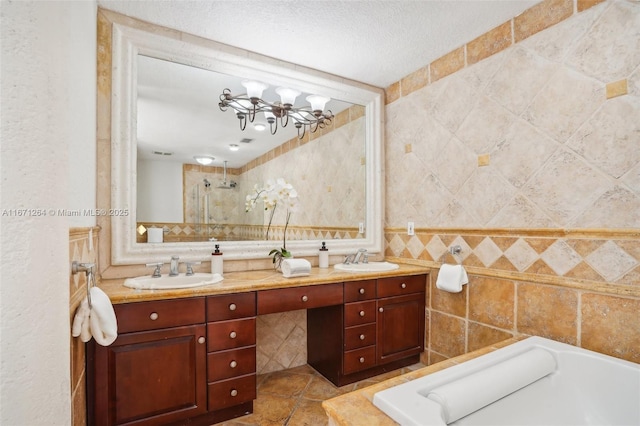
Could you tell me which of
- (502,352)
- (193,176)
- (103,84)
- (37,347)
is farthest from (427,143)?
(37,347)

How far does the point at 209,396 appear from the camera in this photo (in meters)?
1.67

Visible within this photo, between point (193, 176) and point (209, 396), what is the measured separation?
4.44ft

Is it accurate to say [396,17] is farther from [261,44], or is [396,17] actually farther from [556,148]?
[556,148]

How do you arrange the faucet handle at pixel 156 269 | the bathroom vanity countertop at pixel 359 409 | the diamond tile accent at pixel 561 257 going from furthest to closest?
the faucet handle at pixel 156 269
the diamond tile accent at pixel 561 257
the bathroom vanity countertop at pixel 359 409

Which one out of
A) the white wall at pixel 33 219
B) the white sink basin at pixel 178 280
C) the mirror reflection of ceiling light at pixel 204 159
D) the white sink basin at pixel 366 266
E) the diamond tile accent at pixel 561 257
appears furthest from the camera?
the white sink basin at pixel 366 266

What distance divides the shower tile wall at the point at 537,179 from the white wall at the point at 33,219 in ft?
6.99

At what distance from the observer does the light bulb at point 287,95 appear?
2.44m

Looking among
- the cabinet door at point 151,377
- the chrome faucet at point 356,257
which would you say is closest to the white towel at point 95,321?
the cabinet door at point 151,377

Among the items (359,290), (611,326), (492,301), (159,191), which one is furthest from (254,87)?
(611,326)

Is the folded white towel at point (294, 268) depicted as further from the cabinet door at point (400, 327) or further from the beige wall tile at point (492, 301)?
the beige wall tile at point (492, 301)

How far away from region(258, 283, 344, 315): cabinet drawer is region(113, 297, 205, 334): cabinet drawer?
1.15ft

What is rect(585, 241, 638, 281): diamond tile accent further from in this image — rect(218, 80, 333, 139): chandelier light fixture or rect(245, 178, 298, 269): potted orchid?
rect(218, 80, 333, 139): chandelier light fixture

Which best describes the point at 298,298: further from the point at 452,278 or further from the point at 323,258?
the point at 452,278

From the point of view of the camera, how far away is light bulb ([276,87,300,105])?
8.02 feet
